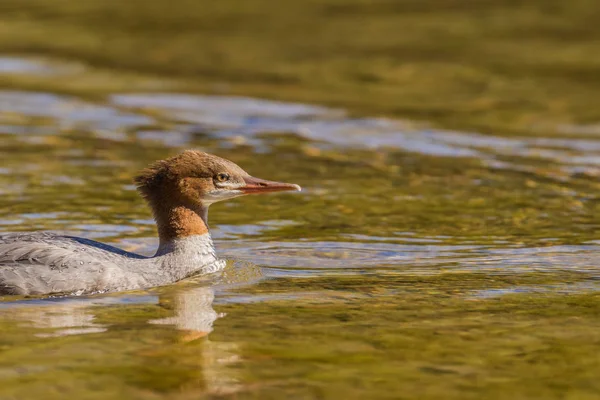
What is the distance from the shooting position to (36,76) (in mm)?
16984

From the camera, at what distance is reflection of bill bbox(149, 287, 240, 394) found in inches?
231

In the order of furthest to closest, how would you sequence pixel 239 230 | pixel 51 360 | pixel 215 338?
pixel 239 230 < pixel 215 338 < pixel 51 360

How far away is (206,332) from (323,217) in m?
3.58

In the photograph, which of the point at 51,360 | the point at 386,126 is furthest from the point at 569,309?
the point at 386,126

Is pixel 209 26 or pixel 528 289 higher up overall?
pixel 209 26

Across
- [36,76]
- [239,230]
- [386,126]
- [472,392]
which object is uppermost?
[36,76]

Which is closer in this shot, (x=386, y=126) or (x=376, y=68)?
(x=386, y=126)

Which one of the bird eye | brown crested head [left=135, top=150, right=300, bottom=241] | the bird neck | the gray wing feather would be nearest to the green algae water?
the gray wing feather

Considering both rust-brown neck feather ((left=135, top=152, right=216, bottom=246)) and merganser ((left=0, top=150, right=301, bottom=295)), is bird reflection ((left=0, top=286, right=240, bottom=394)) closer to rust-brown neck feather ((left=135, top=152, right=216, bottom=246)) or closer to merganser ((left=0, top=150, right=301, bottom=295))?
merganser ((left=0, top=150, right=301, bottom=295))

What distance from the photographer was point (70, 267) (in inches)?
300

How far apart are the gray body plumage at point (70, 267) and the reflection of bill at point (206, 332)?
30 cm

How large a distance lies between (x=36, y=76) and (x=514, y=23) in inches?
329

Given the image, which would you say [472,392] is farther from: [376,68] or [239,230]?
[376,68]

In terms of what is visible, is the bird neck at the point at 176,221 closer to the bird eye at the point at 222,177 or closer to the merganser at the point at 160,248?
the merganser at the point at 160,248
